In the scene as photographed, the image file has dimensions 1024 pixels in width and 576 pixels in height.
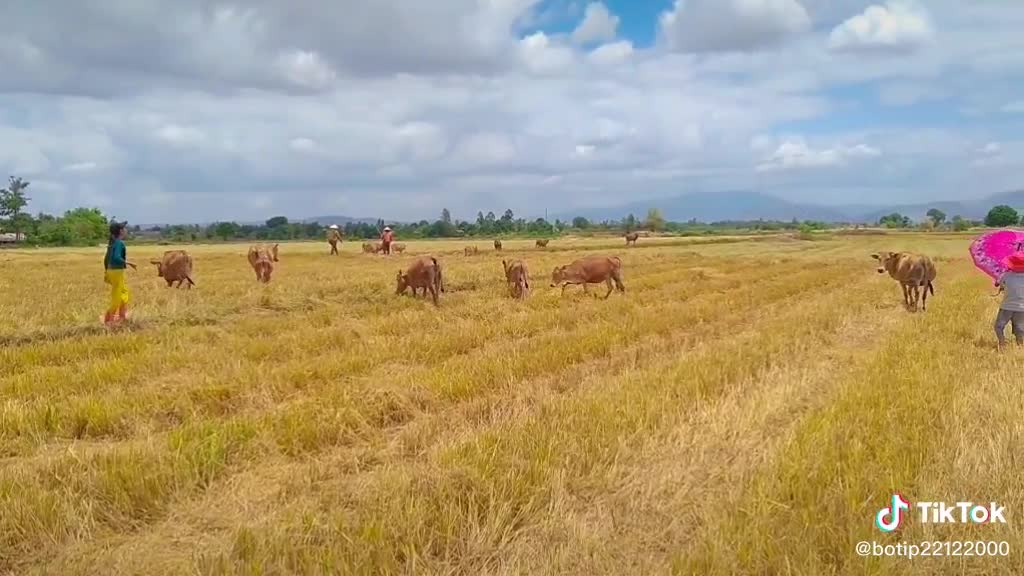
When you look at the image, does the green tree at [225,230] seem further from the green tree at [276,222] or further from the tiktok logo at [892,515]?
the tiktok logo at [892,515]

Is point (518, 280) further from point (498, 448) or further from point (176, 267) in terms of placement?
point (498, 448)

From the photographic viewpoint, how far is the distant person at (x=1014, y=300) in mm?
10445

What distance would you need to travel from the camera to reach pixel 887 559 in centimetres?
379

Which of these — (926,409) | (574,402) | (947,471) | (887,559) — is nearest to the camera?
(887,559)

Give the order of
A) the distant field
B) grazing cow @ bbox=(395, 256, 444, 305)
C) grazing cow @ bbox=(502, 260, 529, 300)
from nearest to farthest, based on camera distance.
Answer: the distant field < grazing cow @ bbox=(395, 256, 444, 305) < grazing cow @ bbox=(502, 260, 529, 300)

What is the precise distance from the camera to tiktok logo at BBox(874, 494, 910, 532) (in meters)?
4.22

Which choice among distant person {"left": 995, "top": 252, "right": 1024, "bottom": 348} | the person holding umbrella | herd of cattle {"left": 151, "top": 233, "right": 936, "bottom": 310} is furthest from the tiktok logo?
herd of cattle {"left": 151, "top": 233, "right": 936, "bottom": 310}

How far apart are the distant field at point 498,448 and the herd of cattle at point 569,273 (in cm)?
352

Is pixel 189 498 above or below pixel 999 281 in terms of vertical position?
below

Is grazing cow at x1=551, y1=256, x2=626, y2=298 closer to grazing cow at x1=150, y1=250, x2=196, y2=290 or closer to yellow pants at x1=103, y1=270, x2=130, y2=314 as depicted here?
yellow pants at x1=103, y1=270, x2=130, y2=314

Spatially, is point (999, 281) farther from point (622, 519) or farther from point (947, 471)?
point (622, 519)

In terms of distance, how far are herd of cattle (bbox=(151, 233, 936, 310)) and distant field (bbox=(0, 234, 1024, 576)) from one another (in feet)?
11.5

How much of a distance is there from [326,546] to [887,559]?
10.4 feet

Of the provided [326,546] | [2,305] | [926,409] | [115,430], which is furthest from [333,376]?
[2,305]
